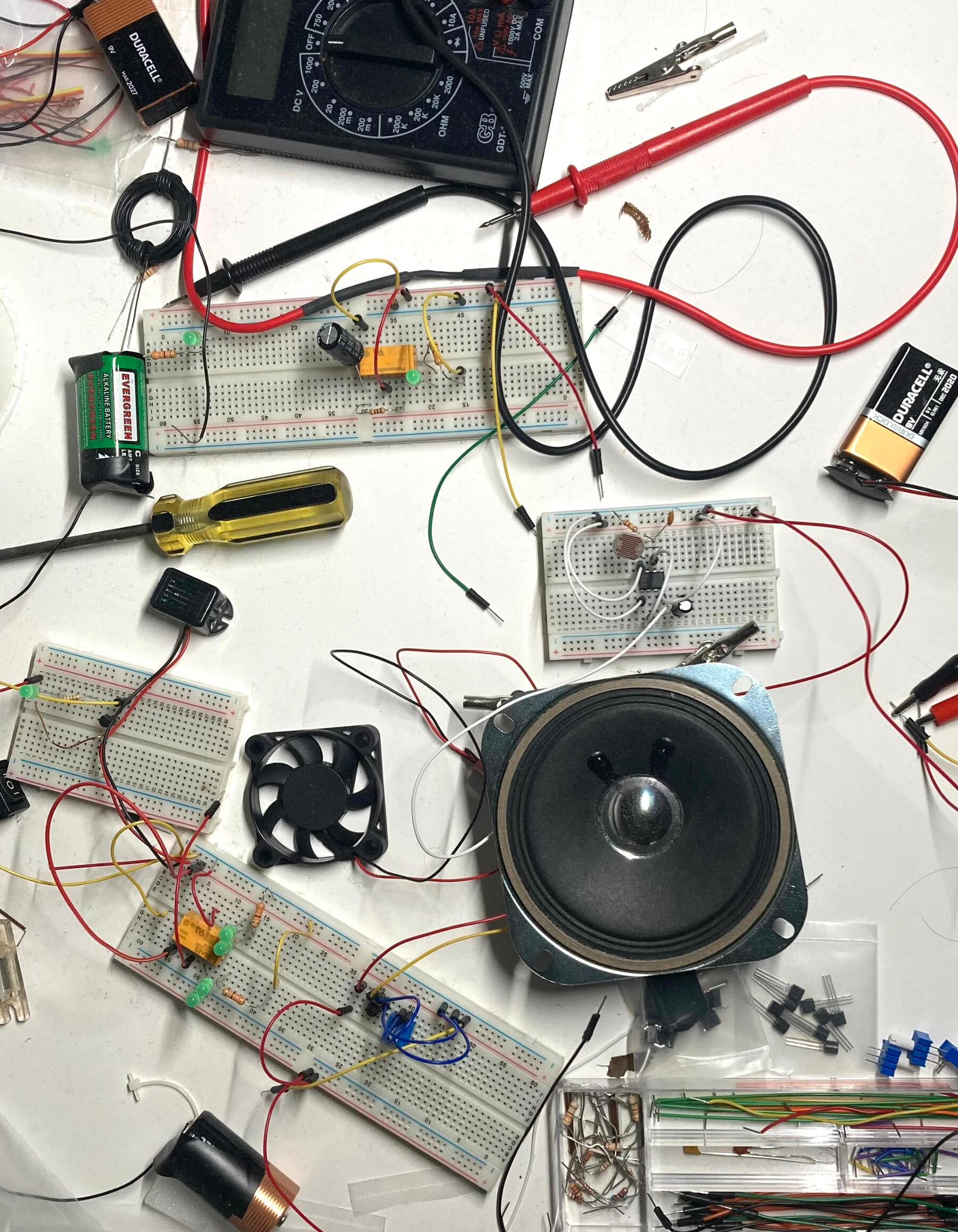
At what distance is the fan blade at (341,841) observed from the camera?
2.15 m

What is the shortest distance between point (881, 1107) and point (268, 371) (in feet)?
6.88

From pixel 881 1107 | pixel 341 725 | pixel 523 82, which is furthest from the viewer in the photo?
pixel 341 725

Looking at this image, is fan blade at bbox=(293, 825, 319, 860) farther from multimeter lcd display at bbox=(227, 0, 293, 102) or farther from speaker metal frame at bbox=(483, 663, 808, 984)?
multimeter lcd display at bbox=(227, 0, 293, 102)

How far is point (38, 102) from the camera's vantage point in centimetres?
230

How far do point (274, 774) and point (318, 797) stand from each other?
0.45ft

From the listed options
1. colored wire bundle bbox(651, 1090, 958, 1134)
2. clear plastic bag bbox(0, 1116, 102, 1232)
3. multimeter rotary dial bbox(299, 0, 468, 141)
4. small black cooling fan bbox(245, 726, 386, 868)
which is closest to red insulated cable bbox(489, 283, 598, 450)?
multimeter rotary dial bbox(299, 0, 468, 141)

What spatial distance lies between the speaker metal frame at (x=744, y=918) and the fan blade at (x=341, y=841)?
1.37 feet

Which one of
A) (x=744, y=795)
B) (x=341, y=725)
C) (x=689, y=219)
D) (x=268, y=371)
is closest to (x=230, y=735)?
(x=341, y=725)

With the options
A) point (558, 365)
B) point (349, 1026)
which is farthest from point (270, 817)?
point (558, 365)

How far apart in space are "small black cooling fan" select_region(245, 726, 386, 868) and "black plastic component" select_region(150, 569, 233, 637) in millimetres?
297

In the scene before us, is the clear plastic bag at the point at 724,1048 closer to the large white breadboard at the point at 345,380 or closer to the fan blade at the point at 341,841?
the fan blade at the point at 341,841

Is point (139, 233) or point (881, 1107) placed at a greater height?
point (139, 233)

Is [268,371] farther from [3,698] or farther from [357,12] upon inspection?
[3,698]

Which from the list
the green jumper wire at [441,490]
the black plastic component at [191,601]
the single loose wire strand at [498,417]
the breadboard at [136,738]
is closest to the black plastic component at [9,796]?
the breadboard at [136,738]
